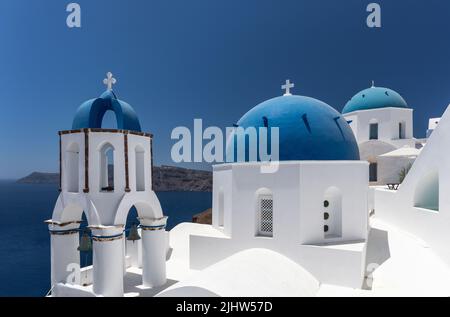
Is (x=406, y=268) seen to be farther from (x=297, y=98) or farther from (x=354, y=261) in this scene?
(x=297, y=98)

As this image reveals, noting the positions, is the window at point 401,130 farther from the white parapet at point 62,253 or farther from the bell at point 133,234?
the white parapet at point 62,253

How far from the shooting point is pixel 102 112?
7.84m

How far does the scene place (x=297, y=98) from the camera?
30.9 feet

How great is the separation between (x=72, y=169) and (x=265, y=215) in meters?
6.18

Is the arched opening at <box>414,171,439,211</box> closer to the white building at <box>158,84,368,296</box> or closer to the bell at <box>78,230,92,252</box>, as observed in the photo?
the white building at <box>158,84,368,296</box>

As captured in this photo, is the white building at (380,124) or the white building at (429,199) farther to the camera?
the white building at (380,124)

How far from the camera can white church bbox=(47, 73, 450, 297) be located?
705cm

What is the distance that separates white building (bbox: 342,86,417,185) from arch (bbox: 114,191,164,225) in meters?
15.8

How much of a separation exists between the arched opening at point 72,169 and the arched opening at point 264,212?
5.61 metres

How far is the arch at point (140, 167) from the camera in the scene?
8.36 metres

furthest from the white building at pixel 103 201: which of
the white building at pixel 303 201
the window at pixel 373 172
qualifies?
the window at pixel 373 172

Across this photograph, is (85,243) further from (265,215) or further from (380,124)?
(380,124)

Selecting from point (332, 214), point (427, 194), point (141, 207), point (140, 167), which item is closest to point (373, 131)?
point (427, 194)
